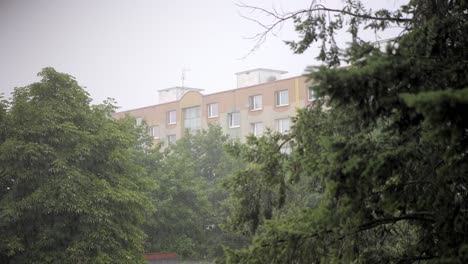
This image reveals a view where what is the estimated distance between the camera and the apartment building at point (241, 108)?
55688 mm

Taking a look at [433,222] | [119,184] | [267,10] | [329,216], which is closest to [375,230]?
[433,222]

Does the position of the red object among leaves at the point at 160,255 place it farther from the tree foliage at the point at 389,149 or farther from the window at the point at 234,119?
the window at the point at 234,119

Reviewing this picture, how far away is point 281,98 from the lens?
56531 millimetres

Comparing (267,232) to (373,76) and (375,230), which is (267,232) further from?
(373,76)

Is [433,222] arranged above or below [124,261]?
above

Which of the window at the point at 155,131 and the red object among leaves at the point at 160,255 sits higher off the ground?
the window at the point at 155,131

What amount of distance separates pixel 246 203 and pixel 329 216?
2865 mm

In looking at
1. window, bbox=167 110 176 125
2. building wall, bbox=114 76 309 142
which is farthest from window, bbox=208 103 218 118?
window, bbox=167 110 176 125

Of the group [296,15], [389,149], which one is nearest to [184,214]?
[296,15]

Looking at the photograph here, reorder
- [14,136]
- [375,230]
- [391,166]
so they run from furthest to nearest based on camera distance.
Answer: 1. [14,136]
2. [375,230]
3. [391,166]

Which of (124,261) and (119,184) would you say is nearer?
(124,261)

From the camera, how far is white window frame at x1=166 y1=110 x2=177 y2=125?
68.6 m

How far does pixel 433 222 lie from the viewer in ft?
24.9

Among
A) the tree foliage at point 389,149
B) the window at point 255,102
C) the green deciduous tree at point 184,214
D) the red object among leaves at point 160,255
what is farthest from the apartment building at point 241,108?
the tree foliage at point 389,149
